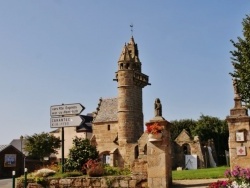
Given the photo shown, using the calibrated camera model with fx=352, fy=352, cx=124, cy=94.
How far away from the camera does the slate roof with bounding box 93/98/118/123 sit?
48625 mm

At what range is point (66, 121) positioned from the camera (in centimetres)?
1619

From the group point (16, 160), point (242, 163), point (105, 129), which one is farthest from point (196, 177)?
point (16, 160)

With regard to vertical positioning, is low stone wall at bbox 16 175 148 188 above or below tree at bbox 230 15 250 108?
below

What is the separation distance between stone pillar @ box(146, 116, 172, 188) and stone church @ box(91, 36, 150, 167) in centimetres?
2989

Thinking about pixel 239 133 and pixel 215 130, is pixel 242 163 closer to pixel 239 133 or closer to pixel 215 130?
pixel 239 133

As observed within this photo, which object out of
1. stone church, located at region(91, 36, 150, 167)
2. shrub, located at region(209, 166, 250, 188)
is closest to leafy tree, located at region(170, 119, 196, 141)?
stone church, located at region(91, 36, 150, 167)

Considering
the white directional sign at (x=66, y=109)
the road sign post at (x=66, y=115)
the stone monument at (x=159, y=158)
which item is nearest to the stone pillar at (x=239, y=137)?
the stone monument at (x=159, y=158)

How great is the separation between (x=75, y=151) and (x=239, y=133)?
26.2 feet

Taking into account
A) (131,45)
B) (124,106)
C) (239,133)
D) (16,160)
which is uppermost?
(131,45)

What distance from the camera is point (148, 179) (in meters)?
12.4

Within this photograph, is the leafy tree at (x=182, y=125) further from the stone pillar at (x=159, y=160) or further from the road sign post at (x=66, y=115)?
the stone pillar at (x=159, y=160)

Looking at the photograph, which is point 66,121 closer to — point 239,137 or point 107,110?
point 239,137

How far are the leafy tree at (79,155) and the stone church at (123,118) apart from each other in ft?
81.0

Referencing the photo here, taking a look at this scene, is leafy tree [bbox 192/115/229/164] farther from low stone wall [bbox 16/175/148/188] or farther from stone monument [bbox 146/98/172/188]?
stone monument [bbox 146/98/172/188]
